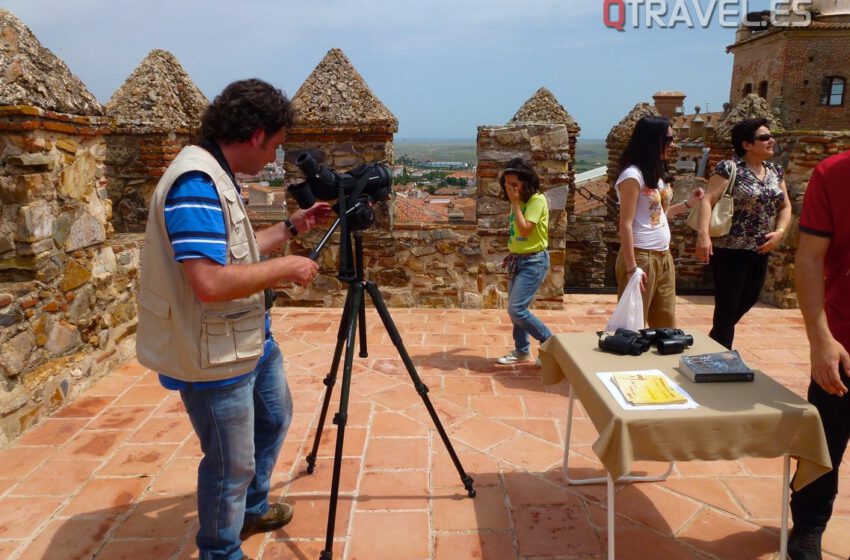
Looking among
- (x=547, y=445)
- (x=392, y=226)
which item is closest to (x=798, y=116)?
(x=392, y=226)

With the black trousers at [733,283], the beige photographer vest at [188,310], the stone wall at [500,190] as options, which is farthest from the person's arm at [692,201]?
the beige photographer vest at [188,310]

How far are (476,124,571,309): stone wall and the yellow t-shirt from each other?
158 centimetres

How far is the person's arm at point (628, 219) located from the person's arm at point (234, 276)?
227cm

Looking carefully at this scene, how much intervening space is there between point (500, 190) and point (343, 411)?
13.1 ft

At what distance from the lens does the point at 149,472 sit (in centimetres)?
304

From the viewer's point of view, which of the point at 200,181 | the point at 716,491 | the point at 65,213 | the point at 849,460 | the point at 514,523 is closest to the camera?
the point at 200,181

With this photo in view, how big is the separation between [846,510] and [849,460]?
1.89ft

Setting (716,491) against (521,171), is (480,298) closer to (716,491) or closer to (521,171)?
(521,171)

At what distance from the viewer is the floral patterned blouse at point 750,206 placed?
365cm

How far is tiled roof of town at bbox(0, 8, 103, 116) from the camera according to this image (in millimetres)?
3330

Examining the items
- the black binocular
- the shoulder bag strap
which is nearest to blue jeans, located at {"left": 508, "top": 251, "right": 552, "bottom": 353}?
the shoulder bag strap

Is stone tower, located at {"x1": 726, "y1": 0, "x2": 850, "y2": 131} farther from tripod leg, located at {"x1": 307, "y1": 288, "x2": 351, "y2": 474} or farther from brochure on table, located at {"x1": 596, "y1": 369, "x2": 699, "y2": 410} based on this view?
tripod leg, located at {"x1": 307, "y1": 288, "x2": 351, "y2": 474}

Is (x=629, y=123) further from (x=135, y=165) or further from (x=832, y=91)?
(x=832, y=91)

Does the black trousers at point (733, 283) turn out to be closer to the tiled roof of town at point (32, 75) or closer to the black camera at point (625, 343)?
the black camera at point (625, 343)
